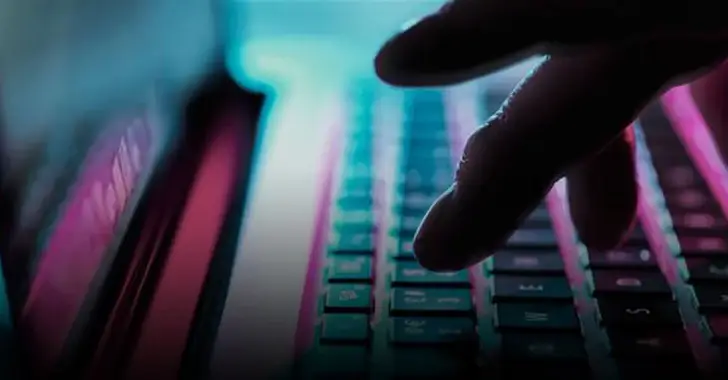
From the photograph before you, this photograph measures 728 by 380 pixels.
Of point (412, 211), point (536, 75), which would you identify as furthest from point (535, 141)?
point (412, 211)

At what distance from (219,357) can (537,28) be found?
0.15 metres

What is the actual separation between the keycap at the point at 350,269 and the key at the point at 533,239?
0.05 meters

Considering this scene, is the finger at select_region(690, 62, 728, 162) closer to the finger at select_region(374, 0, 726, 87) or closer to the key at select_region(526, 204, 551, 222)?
the key at select_region(526, 204, 551, 222)

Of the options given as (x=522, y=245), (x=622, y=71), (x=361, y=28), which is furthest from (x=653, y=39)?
(x=361, y=28)

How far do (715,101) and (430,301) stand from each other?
7.9 inches

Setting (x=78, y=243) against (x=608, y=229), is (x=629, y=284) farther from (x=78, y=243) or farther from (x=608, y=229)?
(x=78, y=243)

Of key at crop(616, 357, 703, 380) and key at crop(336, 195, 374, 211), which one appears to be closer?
key at crop(616, 357, 703, 380)

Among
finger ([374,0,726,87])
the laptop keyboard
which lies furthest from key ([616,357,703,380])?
finger ([374,0,726,87])

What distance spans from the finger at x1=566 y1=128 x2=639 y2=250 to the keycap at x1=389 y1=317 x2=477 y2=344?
0.07 m

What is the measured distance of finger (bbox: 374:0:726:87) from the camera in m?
0.28

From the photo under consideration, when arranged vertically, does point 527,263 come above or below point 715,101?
below

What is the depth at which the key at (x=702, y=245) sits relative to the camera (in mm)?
403

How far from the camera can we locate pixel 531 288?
38 centimetres

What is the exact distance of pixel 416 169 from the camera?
0.48 metres
